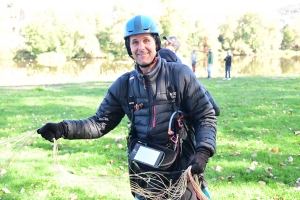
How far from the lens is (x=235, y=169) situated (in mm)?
5848

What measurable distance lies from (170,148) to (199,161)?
0.33 metres

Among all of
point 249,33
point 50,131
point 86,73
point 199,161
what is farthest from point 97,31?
point 199,161

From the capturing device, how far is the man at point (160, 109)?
2.72 meters

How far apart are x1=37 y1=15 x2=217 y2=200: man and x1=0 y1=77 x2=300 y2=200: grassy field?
539mm

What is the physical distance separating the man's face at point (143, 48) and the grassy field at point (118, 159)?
1.12 meters

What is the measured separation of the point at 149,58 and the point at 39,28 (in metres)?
59.8

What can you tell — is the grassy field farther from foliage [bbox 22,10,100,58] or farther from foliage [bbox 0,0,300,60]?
foliage [bbox 22,10,100,58]

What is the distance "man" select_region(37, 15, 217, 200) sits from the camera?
2.72m

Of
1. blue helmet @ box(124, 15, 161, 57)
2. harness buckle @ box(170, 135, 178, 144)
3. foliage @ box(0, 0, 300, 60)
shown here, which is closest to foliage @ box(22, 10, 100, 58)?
foliage @ box(0, 0, 300, 60)

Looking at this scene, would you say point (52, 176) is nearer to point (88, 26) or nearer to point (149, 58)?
point (149, 58)

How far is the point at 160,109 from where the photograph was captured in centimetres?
274

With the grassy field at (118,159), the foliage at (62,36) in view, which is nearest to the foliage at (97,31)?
the foliage at (62,36)

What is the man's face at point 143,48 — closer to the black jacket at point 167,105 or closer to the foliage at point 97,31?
the black jacket at point 167,105

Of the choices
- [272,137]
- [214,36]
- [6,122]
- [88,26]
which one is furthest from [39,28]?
[272,137]
